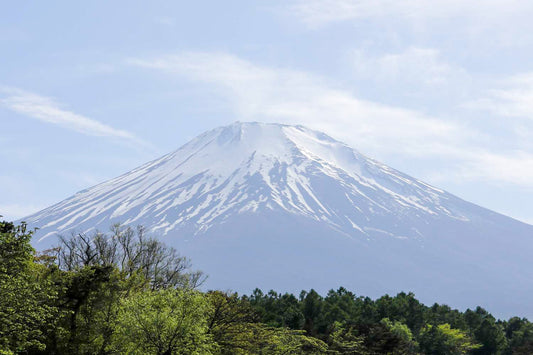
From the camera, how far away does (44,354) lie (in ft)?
138

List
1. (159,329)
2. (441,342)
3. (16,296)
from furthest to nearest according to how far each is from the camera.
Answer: (441,342), (159,329), (16,296)

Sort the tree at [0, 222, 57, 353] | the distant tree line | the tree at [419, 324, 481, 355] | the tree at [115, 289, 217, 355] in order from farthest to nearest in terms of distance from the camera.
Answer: the tree at [419, 324, 481, 355] → the tree at [115, 289, 217, 355] → the distant tree line → the tree at [0, 222, 57, 353]

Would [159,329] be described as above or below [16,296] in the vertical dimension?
below

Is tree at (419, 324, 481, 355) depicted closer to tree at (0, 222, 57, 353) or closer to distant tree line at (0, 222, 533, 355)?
distant tree line at (0, 222, 533, 355)

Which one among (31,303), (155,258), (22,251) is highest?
(155,258)

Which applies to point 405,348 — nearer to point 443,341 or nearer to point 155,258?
point 443,341

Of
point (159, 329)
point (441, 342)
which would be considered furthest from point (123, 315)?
point (441, 342)

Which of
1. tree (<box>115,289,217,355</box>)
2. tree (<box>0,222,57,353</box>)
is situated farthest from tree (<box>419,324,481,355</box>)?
tree (<box>0,222,57,353</box>)

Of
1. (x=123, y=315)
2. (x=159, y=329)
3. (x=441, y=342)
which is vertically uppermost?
(x=441, y=342)

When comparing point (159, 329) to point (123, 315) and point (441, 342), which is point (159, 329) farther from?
point (441, 342)

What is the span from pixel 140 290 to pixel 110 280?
4.97 meters

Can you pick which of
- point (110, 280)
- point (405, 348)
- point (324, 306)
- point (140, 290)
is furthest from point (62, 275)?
point (324, 306)

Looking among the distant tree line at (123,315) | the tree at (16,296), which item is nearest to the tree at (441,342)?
the distant tree line at (123,315)

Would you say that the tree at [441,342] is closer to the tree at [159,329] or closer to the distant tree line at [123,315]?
the distant tree line at [123,315]
